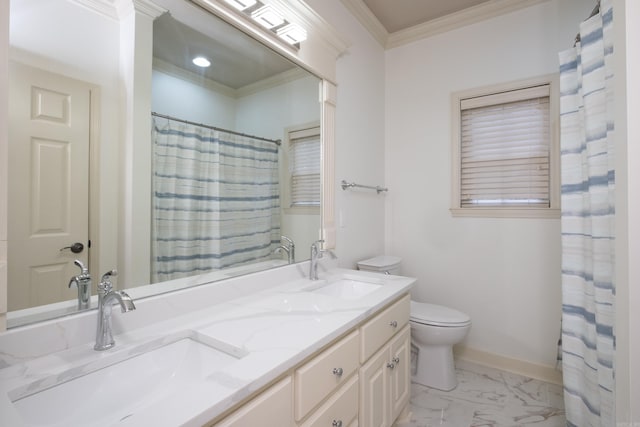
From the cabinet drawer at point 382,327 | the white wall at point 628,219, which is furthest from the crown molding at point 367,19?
the cabinet drawer at point 382,327

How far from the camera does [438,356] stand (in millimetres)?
2061

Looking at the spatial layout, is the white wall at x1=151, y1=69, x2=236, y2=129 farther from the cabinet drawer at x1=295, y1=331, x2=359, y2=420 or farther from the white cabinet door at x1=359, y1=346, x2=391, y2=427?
the white cabinet door at x1=359, y1=346, x2=391, y2=427

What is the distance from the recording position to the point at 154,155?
3.79ft

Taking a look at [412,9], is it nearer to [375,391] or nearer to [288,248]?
[288,248]

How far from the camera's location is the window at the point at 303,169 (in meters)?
1.82

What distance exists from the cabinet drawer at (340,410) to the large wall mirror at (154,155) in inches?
26.5

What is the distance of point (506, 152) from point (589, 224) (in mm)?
922

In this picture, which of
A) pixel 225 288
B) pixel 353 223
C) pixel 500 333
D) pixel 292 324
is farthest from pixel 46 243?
pixel 500 333

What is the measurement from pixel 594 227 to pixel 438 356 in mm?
1198

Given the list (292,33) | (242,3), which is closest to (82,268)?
(242,3)

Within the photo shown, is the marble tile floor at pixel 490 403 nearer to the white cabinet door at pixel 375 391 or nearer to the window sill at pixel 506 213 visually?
the white cabinet door at pixel 375 391

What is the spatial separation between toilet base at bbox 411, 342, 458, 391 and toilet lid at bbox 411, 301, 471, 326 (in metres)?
0.20

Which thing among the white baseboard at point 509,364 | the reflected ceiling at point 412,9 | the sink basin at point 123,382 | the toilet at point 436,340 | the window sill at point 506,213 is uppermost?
the reflected ceiling at point 412,9

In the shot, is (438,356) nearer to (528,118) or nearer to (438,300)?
(438,300)
